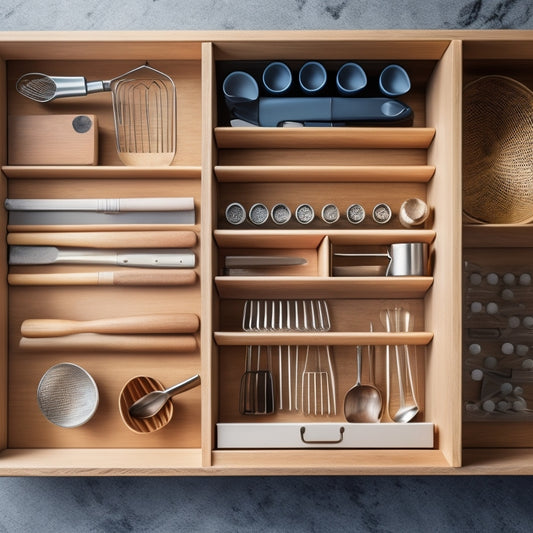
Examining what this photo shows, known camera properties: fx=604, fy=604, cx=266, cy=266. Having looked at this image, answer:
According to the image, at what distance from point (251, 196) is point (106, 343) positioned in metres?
0.67

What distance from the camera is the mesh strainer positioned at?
1906 mm

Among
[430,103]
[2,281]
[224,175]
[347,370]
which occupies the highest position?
[430,103]

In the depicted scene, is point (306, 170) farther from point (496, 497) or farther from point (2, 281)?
point (496, 497)

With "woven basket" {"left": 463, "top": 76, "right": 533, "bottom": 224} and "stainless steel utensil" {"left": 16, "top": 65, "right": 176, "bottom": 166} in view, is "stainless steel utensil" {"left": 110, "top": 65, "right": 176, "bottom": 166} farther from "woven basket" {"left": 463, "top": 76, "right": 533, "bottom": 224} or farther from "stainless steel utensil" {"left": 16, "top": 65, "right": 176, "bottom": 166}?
"woven basket" {"left": 463, "top": 76, "right": 533, "bottom": 224}

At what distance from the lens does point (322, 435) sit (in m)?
1.76

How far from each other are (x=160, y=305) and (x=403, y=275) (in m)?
0.78

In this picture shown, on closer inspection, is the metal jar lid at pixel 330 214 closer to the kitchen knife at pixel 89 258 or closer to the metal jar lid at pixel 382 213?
the metal jar lid at pixel 382 213

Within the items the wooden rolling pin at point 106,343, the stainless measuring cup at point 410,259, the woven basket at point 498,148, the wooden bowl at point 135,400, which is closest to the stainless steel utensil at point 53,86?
the wooden rolling pin at point 106,343

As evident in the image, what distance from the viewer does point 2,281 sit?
1.92 m

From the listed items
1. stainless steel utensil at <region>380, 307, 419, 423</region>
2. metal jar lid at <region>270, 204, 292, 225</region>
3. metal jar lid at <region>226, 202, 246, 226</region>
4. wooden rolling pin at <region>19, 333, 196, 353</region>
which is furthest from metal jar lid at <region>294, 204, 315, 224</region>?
wooden rolling pin at <region>19, 333, 196, 353</region>

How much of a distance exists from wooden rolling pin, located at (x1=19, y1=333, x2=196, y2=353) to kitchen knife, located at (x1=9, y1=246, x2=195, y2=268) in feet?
0.77

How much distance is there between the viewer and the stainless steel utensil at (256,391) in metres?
1.95

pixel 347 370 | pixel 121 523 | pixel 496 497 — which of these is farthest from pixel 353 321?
pixel 121 523

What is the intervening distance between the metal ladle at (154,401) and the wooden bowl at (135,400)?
2 centimetres
